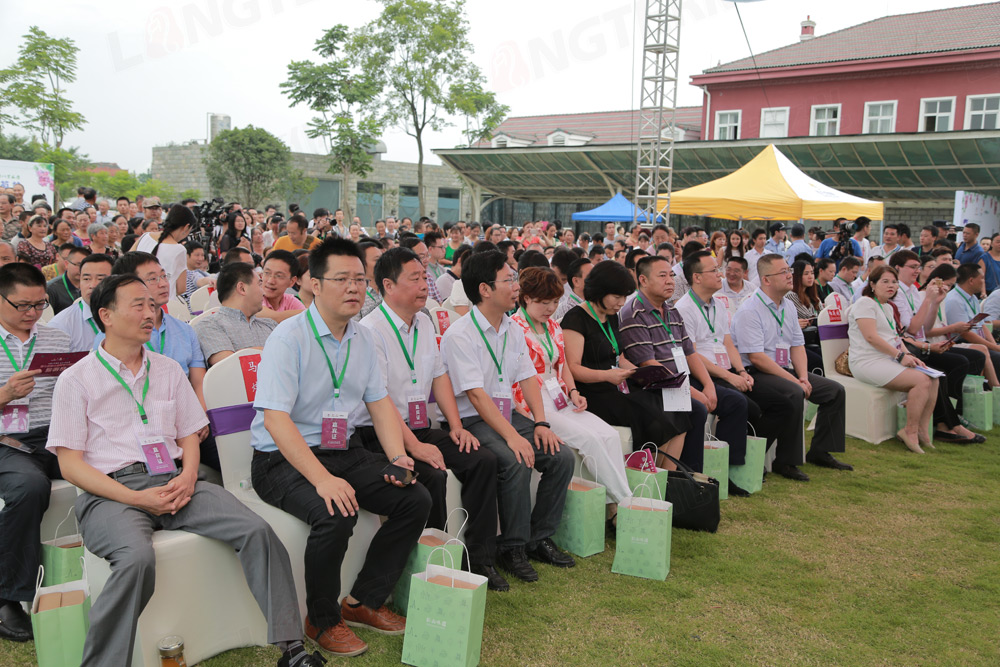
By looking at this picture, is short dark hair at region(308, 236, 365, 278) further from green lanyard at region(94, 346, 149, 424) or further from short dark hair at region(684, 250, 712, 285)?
short dark hair at region(684, 250, 712, 285)

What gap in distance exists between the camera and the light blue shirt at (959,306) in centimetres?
630

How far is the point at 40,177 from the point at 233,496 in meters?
18.7

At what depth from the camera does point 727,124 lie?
24844 mm

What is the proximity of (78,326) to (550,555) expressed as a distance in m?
2.30

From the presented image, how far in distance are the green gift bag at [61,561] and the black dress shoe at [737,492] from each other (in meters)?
3.34

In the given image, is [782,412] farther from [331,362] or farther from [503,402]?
[331,362]

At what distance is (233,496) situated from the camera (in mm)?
2504

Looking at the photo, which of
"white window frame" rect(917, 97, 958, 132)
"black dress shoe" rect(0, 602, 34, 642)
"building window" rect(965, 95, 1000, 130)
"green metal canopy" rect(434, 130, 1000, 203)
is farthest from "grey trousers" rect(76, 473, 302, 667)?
"white window frame" rect(917, 97, 958, 132)

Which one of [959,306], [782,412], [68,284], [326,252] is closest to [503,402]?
[326,252]

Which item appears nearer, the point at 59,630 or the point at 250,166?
the point at 59,630

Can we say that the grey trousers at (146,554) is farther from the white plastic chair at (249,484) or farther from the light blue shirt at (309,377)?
the light blue shirt at (309,377)

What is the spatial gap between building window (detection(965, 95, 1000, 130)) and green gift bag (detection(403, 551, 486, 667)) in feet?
75.3

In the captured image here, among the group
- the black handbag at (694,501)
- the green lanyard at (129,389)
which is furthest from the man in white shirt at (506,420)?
the green lanyard at (129,389)

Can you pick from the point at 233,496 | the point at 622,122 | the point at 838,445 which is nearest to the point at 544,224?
the point at 838,445
